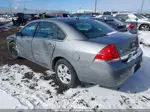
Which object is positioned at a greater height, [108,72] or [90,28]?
[90,28]

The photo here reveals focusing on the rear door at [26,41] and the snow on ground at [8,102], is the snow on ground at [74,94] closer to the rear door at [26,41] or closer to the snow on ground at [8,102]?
the snow on ground at [8,102]

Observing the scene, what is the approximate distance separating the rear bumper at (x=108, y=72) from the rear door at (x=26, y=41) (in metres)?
2.02

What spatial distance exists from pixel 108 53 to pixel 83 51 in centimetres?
48

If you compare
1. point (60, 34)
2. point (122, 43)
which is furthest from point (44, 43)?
point (122, 43)

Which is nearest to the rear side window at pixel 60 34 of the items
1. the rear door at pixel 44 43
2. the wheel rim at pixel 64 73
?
the rear door at pixel 44 43

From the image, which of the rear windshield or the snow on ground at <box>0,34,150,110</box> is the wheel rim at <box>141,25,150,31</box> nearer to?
the snow on ground at <box>0,34,150,110</box>

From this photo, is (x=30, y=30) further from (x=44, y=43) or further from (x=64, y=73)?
(x=64, y=73)

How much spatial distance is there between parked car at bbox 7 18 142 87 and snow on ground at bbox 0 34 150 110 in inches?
13.5

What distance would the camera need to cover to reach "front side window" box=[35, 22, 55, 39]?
357 cm

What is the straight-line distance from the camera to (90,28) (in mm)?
3535

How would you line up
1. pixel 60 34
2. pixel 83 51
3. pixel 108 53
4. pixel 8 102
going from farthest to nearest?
1. pixel 60 34
2. pixel 8 102
3. pixel 83 51
4. pixel 108 53

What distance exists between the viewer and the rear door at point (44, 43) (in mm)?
3500

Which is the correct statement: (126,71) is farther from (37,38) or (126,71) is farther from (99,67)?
(37,38)

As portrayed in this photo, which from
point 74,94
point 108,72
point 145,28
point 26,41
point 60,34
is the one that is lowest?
point 145,28
